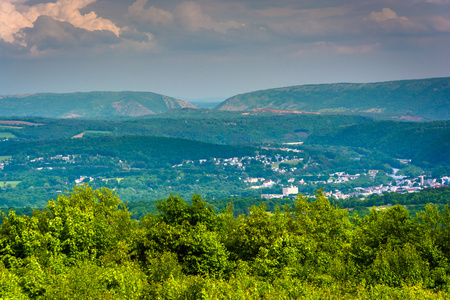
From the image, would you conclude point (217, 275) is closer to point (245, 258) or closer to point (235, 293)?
point (245, 258)

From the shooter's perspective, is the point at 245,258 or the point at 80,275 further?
the point at 245,258

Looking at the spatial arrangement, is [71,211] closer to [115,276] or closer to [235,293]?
[115,276]

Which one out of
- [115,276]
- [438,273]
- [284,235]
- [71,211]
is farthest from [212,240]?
[438,273]

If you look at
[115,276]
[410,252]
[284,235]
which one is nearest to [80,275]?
[115,276]

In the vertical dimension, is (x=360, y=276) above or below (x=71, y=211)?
below

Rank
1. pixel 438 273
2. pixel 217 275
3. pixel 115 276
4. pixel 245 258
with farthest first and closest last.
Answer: pixel 245 258 → pixel 217 275 → pixel 438 273 → pixel 115 276

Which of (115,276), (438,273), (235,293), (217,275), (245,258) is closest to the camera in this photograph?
(235,293)
